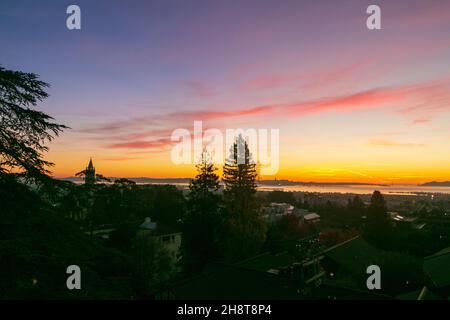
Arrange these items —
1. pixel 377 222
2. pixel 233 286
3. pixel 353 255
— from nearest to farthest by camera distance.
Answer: pixel 233 286 → pixel 353 255 → pixel 377 222

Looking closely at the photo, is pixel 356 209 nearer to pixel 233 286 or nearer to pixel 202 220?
pixel 202 220

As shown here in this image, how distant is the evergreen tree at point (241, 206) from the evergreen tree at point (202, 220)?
6.27 ft

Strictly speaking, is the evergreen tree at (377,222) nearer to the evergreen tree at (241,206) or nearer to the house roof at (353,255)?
the house roof at (353,255)

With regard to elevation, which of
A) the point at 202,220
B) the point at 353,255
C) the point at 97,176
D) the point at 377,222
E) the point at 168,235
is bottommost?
the point at 168,235

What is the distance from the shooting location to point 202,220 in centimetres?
3055

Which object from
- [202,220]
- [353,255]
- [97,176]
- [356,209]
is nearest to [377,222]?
[353,255]

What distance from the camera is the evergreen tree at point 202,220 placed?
29.3m

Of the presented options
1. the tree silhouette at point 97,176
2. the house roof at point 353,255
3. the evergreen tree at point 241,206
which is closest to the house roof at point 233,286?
the tree silhouette at point 97,176

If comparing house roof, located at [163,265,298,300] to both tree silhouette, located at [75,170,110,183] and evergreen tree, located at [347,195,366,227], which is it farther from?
evergreen tree, located at [347,195,366,227]

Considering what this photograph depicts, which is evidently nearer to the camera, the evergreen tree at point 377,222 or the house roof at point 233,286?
the house roof at point 233,286

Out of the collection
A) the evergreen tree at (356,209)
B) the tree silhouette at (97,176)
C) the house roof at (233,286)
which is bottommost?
the evergreen tree at (356,209)

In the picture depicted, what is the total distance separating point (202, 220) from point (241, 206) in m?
4.65

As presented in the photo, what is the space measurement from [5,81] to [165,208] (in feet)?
140
